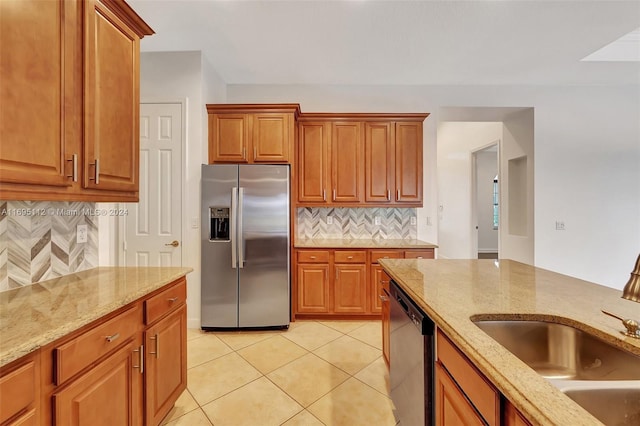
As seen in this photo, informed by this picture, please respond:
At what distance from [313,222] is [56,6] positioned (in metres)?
2.95

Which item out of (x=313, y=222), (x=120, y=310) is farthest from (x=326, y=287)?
(x=120, y=310)

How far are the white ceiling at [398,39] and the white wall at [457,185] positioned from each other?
6.12 feet

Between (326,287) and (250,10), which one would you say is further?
(326,287)

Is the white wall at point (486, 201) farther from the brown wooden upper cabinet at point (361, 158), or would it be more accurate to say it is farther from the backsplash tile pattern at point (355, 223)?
the brown wooden upper cabinet at point (361, 158)

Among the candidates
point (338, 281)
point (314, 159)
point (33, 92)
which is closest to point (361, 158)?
point (314, 159)

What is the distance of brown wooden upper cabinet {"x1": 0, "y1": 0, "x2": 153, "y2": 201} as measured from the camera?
3.35ft

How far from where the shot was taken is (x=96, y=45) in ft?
4.50

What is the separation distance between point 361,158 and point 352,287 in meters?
1.57

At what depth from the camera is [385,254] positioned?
124 inches

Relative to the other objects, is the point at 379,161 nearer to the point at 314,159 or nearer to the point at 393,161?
the point at 393,161

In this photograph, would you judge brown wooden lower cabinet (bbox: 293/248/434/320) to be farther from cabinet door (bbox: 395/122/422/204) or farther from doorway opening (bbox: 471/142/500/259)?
doorway opening (bbox: 471/142/500/259)

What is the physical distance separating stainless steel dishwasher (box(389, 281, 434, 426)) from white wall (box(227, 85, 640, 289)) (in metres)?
2.97

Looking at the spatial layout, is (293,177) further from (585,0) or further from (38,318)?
(585,0)

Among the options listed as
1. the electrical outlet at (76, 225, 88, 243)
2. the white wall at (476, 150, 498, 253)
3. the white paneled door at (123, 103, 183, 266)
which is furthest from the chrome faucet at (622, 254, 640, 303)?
the white wall at (476, 150, 498, 253)
